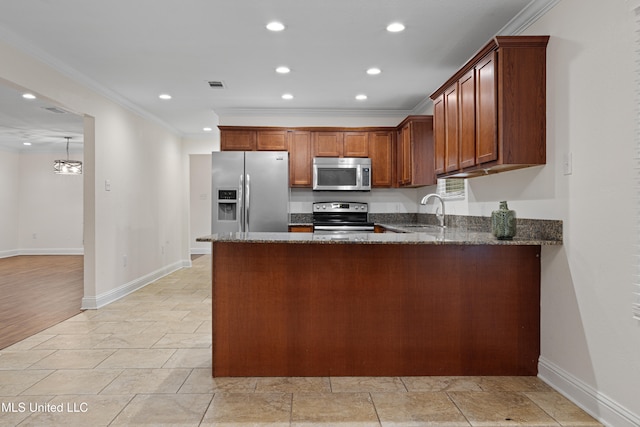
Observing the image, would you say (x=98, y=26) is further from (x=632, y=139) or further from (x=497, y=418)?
(x=497, y=418)

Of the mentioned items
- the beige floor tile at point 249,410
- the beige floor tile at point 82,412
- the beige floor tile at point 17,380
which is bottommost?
the beige floor tile at point 82,412

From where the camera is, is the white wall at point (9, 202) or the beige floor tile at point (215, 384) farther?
the white wall at point (9, 202)

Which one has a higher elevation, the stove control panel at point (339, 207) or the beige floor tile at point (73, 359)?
the stove control panel at point (339, 207)

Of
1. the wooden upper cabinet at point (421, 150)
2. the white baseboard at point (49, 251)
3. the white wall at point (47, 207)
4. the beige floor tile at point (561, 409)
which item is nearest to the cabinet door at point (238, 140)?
the wooden upper cabinet at point (421, 150)

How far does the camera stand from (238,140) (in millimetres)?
5645

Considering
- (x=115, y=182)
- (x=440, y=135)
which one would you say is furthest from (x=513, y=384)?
(x=115, y=182)

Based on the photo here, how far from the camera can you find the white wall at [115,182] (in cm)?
395

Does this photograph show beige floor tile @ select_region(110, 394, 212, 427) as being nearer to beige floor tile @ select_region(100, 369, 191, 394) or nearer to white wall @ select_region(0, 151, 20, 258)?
beige floor tile @ select_region(100, 369, 191, 394)

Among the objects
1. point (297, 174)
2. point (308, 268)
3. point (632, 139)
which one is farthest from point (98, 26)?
point (632, 139)

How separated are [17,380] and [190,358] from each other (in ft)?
3.45

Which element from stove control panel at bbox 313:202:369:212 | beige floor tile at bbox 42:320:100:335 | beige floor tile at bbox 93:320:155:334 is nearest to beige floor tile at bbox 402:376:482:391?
beige floor tile at bbox 93:320:155:334

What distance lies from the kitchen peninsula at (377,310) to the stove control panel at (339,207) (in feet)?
10.1

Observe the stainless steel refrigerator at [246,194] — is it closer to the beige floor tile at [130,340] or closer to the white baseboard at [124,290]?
the white baseboard at [124,290]

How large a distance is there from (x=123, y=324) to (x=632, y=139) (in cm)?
411
